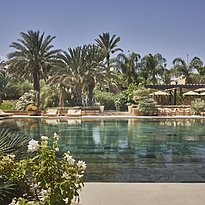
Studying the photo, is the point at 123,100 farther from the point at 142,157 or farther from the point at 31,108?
the point at 142,157

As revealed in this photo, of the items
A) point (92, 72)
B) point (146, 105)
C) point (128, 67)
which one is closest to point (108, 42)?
point (128, 67)

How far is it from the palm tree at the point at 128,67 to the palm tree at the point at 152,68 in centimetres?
199

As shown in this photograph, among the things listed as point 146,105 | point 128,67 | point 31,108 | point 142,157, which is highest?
point 128,67

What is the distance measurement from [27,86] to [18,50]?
9843mm

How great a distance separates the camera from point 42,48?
31.2 metres

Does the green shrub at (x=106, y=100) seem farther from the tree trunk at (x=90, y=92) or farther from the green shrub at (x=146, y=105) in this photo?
the green shrub at (x=146, y=105)

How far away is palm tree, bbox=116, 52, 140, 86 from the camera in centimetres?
4432

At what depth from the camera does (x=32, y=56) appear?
30859 millimetres

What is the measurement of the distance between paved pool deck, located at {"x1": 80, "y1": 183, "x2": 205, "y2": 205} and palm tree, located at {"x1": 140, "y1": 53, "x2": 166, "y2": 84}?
4138 cm

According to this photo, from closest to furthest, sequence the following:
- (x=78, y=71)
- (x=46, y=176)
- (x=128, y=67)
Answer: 1. (x=46, y=176)
2. (x=78, y=71)
3. (x=128, y=67)

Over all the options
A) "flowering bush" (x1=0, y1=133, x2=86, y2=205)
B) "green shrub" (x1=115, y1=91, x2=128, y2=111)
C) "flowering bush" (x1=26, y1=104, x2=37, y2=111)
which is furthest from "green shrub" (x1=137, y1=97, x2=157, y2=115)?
"flowering bush" (x1=0, y1=133, x2=86, y2=205)

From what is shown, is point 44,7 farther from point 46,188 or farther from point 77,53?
point 46,188

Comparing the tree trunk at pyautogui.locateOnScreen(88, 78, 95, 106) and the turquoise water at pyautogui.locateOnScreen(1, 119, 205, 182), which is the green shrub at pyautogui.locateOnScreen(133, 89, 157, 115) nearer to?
the tree trunk at pyautogui.locateOnScreen(88, 78, 95, 106)

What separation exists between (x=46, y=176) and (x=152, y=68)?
149 ft
